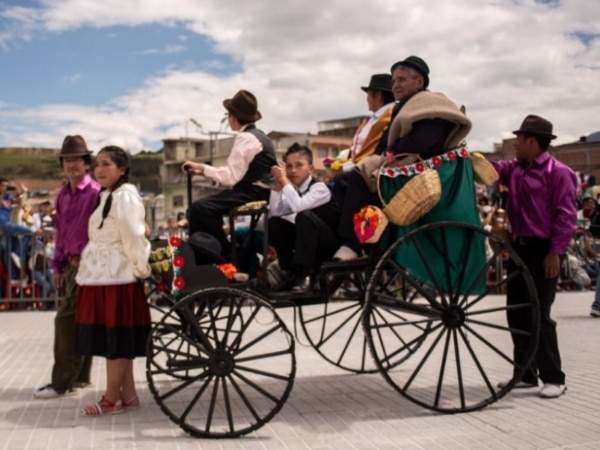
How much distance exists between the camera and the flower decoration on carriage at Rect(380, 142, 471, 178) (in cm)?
579

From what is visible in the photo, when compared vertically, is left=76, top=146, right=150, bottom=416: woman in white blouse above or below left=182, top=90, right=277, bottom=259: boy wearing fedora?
below

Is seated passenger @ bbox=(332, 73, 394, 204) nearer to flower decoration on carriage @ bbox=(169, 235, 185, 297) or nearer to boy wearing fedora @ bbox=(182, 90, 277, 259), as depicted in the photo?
boy wearing fedora @ bbox=(182, 90, 277, 259)

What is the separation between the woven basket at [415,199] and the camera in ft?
18.6

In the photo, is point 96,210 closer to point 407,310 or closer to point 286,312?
point 407,310

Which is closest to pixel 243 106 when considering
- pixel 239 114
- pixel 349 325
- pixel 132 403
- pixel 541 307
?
pixel 239 114

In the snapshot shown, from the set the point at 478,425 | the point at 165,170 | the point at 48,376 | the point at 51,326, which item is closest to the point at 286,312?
the point at 51,326

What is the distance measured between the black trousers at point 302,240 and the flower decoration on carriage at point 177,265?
81 cm

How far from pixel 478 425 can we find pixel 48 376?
4.43 meters

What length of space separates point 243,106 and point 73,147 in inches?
61.4

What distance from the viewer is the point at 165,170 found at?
3312 inches

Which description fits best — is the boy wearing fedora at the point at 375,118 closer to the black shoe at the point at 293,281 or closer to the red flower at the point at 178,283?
the black shoe at the point at 293,281

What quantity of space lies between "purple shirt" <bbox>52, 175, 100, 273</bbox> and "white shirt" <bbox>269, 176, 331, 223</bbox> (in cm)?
157

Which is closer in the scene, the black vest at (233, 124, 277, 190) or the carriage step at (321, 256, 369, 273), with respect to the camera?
the carriage step at (321, 256, 369, 273)

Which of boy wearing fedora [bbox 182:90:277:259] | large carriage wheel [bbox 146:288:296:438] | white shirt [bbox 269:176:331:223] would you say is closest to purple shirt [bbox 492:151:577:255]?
white shirt [bbox 269:176:331:223]
